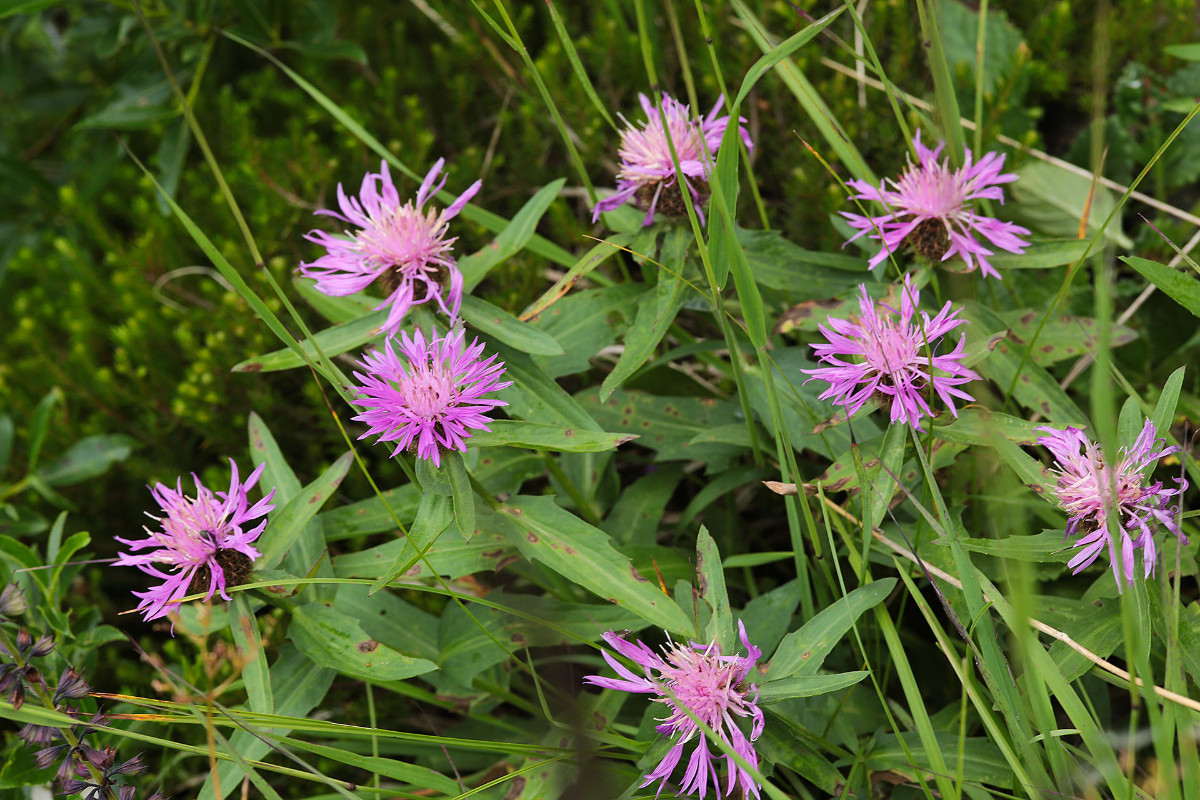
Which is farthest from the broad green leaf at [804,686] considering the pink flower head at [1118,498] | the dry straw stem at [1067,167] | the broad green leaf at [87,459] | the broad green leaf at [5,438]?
the broad green leaf at [5,438]

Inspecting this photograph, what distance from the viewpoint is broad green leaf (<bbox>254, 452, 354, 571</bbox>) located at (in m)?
1.53

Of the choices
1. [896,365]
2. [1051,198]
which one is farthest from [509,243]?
[1051,198]

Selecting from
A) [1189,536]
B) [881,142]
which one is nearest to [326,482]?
[1189,536]

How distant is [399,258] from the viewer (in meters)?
1.59

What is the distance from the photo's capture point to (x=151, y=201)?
280cm

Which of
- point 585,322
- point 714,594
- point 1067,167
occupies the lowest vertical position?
point 714,594

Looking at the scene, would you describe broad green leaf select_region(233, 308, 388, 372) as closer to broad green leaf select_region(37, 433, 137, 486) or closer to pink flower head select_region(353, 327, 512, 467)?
pink flower head select_region(353, 327, 512, 467)

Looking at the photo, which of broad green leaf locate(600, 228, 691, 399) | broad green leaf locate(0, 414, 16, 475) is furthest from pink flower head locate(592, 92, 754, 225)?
broad green leaf locate(0, 414, 16, 475)

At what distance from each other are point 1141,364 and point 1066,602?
37.5 inches

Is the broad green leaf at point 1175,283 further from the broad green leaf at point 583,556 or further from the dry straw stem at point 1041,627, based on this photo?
the broad green leaf at point 583,556

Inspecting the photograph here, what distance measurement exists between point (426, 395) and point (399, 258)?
350mm

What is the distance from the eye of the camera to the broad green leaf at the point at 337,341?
1616 mm

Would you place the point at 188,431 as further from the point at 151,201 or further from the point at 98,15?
the point at 98,15

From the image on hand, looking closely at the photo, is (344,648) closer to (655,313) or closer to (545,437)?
(545,437)
